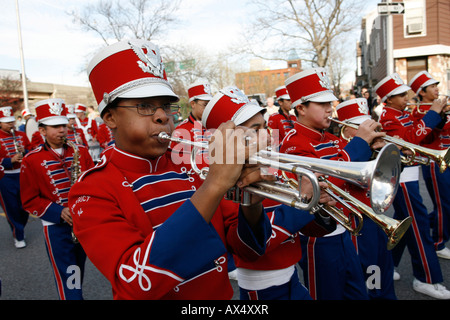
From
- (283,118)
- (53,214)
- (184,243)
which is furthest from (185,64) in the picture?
(184,243)

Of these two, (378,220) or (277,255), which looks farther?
(277,255)

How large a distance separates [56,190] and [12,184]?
321 centimetres

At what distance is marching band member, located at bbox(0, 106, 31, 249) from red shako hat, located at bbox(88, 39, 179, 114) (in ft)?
18.3

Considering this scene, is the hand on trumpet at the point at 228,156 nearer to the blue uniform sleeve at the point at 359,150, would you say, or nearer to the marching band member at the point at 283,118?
the blue uniform sleeve at the point at 359,150

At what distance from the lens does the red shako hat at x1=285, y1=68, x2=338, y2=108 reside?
3.20m

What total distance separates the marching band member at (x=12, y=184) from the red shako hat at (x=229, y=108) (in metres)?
5.10

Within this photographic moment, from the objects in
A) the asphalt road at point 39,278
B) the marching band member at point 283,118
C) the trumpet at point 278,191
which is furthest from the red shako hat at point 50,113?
the marching band member at point 283,118

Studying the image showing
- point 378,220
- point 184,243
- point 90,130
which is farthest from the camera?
point 90,130

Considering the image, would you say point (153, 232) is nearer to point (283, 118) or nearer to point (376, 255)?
point (376, 255)

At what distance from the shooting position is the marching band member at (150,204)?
1.28m

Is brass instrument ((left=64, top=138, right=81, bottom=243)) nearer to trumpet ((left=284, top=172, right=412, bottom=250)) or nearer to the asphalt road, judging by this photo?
the asphalt road

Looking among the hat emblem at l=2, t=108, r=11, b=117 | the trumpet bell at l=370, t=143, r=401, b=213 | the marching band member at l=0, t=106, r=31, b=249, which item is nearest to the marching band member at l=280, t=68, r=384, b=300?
the trumpet bell at l=370, t=143, r=401, b=213

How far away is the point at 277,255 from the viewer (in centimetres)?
241
